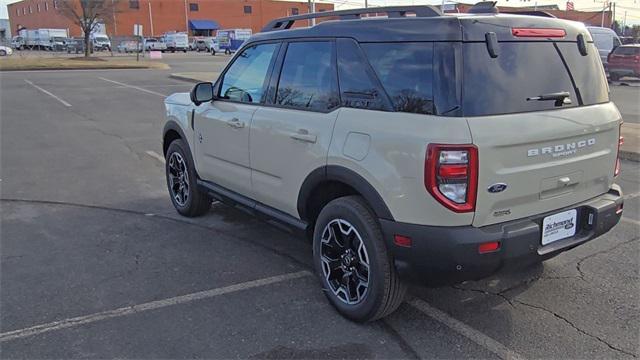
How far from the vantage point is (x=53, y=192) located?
259 inches

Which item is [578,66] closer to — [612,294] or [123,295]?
[612,294]

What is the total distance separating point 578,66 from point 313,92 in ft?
5.54

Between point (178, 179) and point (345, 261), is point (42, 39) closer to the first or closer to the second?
point (178, 179)

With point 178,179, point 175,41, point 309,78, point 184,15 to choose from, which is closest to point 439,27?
point 309,78

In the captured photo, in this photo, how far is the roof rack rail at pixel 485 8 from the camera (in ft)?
11.0

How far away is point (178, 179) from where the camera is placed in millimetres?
5734

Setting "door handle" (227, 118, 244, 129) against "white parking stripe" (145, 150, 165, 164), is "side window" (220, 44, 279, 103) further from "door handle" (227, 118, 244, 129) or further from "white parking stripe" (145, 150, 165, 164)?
"white parking stripe" (145, 150, 165, 164)

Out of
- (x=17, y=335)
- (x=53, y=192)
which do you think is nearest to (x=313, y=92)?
(x=17, y=335)

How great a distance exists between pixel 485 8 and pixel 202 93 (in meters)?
2.49

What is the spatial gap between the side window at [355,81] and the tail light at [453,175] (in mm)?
508

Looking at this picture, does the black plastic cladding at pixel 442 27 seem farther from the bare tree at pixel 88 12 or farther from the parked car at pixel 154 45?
the parked car at pixel 154 45

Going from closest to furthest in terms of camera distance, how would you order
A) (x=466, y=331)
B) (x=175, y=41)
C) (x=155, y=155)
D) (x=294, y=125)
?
(x=466, y=331) < (x=294, y=125) < (x=155, y=155) < (x=175, y=41)

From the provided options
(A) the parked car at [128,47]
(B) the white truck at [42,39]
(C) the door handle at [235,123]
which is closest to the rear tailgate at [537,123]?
(C) the door handle at [235,123]

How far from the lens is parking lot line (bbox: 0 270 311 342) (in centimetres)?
332
